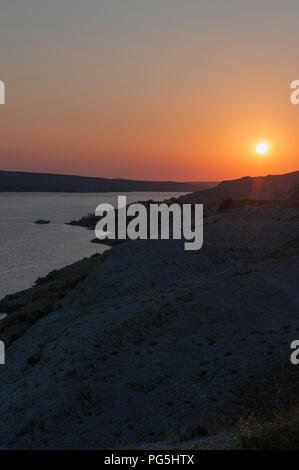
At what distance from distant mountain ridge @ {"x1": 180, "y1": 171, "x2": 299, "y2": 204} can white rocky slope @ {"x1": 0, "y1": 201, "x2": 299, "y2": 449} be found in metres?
128

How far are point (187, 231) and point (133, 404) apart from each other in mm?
29485

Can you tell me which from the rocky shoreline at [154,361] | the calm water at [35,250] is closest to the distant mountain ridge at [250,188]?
the calm water at [35,250]

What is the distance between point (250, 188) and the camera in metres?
167

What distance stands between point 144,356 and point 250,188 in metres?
154

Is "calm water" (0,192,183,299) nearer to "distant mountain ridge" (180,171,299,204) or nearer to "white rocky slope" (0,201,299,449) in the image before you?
"white rocky slope" (0,201,299,449)

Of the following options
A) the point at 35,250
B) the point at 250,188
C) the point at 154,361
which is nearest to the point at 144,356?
the point at 154,361

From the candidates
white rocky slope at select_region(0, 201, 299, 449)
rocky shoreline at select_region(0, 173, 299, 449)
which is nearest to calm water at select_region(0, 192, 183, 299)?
rocky shoreline at select_region(0, 173, 299, 449)

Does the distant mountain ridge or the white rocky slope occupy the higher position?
the distant mountain ridge

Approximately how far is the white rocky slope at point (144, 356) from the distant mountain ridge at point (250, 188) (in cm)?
12800

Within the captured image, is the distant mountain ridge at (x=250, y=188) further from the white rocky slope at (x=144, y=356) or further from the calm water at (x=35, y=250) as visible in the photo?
the white rocky slope at (x=144, y=356)

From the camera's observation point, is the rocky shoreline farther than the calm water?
No

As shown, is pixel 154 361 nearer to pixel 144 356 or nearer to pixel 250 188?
pixel 144 356

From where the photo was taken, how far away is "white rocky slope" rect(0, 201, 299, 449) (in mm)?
15562
